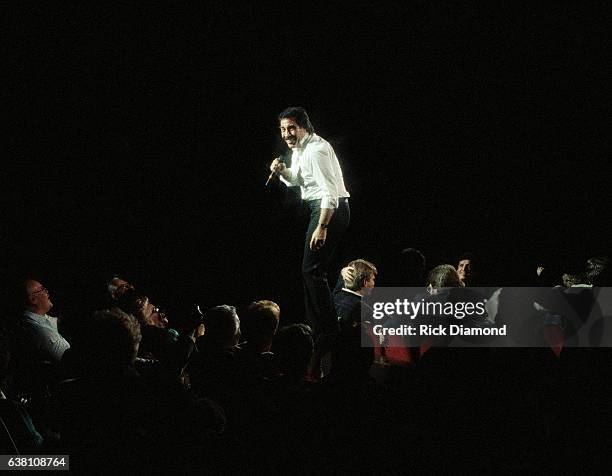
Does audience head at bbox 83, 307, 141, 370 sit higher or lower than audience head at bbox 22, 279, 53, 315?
lower

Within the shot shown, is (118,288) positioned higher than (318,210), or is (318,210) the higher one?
(318,210)

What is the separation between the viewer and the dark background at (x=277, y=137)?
4.74 metres

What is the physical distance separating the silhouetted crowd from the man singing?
904mm

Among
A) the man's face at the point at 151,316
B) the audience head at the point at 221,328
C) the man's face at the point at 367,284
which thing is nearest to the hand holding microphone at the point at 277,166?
the man's face at the point at 367,284

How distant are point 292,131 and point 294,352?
6.24 feet

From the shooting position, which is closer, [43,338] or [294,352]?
[294,352]

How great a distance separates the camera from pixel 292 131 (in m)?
3.79

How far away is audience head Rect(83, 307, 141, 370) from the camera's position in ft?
6.41

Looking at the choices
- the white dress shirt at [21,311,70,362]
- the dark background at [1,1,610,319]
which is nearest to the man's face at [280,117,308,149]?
the dark background at [1,1,610,319]

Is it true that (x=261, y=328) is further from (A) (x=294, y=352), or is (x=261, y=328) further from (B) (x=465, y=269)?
(B) (x=465, y=269)

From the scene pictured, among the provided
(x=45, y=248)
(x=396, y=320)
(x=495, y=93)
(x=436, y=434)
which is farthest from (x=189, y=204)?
(x=436, y=434)

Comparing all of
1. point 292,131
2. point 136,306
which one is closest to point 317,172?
point 292,131

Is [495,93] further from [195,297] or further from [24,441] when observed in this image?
[24,441]

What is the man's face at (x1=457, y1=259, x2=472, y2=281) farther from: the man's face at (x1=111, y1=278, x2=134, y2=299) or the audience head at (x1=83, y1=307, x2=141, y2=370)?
the audience head at (x1=83, y1=307, x2=141, y2=370)
